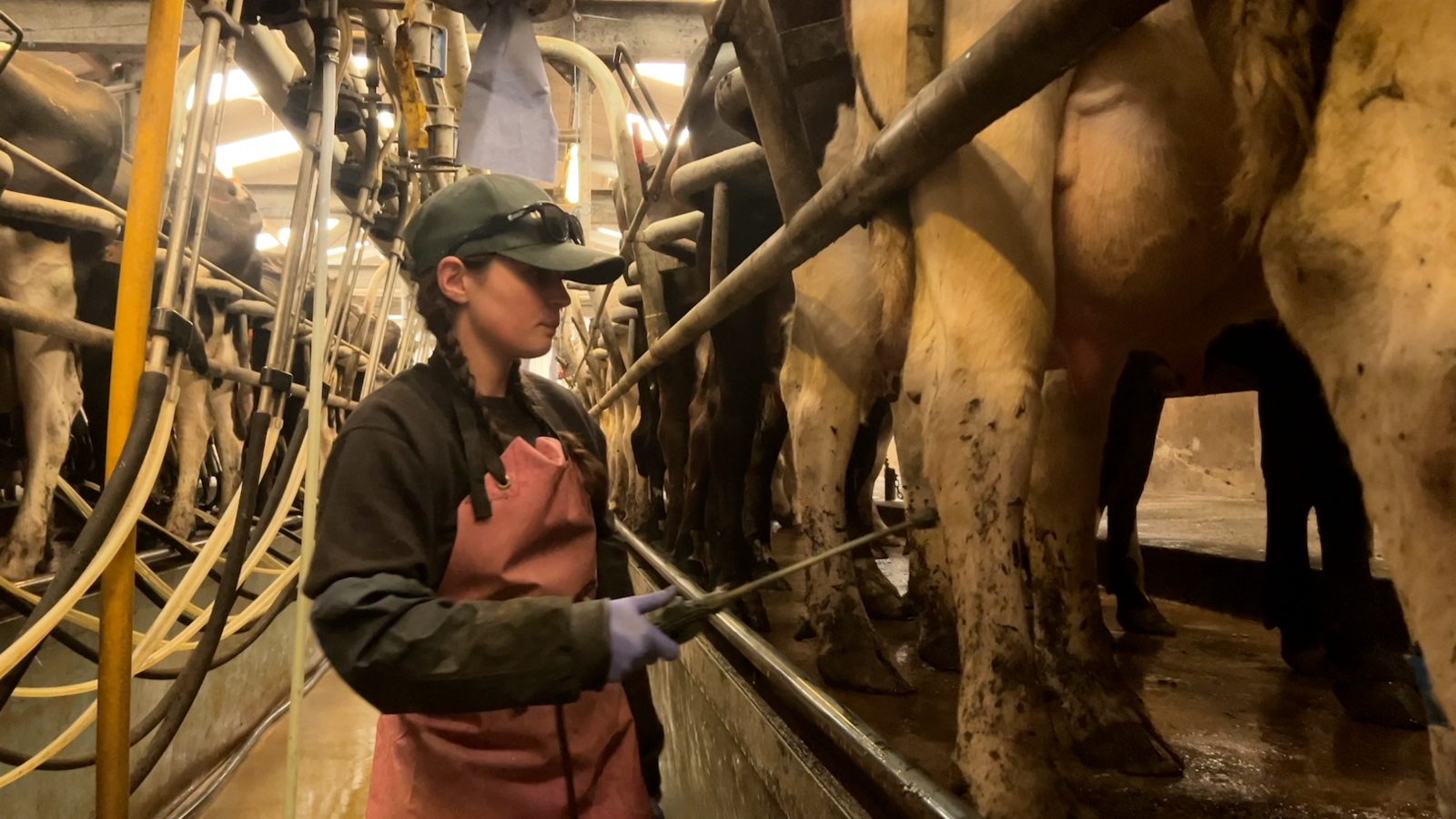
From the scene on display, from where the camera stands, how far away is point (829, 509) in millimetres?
2406

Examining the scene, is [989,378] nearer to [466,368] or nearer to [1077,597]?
[1077,597]

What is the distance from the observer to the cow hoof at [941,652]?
2.14m

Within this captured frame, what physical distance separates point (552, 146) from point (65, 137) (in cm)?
270

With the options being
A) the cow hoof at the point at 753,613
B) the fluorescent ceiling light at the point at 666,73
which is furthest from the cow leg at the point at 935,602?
the fluorescent ceiling light at the point at 666,73

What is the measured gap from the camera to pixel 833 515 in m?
2.39

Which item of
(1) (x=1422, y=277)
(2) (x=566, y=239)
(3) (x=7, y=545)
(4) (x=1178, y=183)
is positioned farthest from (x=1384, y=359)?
(3) (x=7, y=545)

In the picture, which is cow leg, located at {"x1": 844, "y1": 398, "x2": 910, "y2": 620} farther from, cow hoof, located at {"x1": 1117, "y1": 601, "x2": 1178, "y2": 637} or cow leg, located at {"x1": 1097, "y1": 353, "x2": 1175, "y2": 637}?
cow hoof, located at {"x1": 1117, "y1": 601, "x2": 1178, "y2": 637}

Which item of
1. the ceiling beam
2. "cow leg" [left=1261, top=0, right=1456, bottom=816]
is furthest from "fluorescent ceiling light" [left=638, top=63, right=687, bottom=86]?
"cow leg" [left=1261, top=0, right=1456, bottom=816]

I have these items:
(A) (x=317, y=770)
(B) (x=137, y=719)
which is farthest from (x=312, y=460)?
(A) (x=317, y=770)

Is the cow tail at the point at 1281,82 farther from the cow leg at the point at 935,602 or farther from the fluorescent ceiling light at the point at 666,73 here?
the fluorescent ceiling light at the point at 666,73

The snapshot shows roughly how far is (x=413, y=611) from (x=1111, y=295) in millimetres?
1297

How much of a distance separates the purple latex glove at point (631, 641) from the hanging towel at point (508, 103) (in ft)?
4.46

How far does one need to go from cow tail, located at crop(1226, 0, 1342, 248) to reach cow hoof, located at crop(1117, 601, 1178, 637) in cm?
192

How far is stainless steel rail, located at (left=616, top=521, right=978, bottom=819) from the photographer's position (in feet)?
3.66
